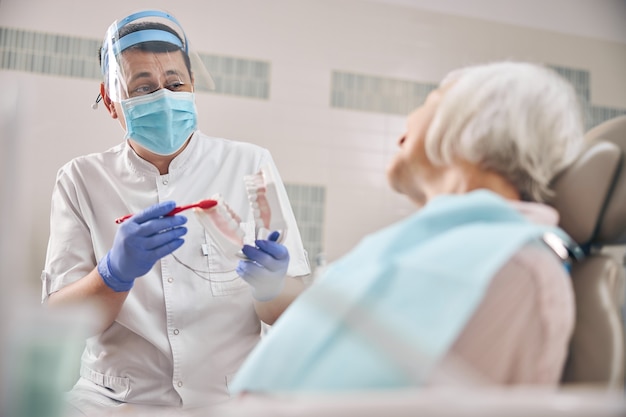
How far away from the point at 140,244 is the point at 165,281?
0.82ft

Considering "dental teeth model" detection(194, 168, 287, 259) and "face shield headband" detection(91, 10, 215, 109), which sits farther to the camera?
"face shield headband" detection(91, 10, 215, 109)

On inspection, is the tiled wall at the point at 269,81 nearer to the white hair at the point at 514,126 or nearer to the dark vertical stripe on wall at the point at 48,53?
the dark vertical stripe on wall at the point at 48,53

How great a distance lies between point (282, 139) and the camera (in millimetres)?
3861

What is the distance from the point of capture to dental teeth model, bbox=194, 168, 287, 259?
1.66 metres

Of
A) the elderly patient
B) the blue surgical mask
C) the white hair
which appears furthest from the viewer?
the blue surgical mask

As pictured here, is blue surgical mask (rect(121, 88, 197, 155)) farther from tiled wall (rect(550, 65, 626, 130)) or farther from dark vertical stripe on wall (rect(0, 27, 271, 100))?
tiled wall (rect(550, 65, 626, 130))

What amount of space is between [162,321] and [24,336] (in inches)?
48.6

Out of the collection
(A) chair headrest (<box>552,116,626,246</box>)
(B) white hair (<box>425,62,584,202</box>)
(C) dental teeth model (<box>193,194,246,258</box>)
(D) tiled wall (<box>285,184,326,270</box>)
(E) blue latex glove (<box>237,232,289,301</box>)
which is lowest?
(D) tiled wall (<box>285,184,326,270</box>)

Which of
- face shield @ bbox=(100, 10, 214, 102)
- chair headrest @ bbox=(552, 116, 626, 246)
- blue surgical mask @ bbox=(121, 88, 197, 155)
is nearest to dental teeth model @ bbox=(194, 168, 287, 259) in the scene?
blue surgical mask @ bbox=(121, 88, 197, 155)

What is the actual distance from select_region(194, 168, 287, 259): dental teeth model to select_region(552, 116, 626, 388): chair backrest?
28.0 inches

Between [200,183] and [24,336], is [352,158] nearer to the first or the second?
[200,183]

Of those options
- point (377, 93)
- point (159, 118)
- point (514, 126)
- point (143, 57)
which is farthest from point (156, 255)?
point (377, 93)

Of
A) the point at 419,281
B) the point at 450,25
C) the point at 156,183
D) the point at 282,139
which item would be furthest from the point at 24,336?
the point at 450,25

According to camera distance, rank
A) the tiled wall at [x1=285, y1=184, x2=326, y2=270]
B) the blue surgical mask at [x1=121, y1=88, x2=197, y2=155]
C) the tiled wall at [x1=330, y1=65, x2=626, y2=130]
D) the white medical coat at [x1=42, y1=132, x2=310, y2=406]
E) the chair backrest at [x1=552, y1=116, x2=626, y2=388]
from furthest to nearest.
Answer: the tiled wall at [x1=330, y1=65, x2=626, y2=130], the tiled wall at [x1=285, y1=184, x2=326, y2=270], the blue surgical mask at [x1=121, y1=88, x2=197, y2=155], the white medical coat at [x1=42, y1=132, x2=310, y2=406], the chair backrest at [x1=552, y1=116, x2=626, y2=388]
